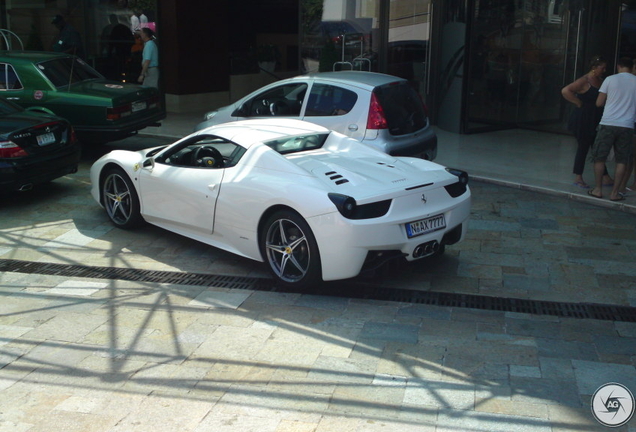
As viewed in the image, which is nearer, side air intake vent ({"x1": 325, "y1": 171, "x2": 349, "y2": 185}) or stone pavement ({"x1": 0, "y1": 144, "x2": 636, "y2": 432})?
stone pavement ({"x1": 0, "y1": 144, "x2": 636, "y2": 432})

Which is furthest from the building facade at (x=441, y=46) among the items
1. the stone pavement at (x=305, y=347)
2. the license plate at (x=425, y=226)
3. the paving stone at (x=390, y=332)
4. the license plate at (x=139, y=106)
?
the paving stone at (x=390, y=332)

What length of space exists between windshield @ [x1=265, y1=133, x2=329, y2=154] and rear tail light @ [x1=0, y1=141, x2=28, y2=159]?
3778 millimetres

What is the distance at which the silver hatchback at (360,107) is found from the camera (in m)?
9.77

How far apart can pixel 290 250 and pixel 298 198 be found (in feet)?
1.67

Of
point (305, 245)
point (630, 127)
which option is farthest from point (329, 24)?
point (305, 245)

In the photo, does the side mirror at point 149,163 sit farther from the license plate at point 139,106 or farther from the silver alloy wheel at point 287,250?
the license plate at point 139,106

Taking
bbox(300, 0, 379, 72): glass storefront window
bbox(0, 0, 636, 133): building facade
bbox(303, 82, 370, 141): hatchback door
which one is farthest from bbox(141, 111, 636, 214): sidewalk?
bbox(303, 82, 370, 141): hatchback door

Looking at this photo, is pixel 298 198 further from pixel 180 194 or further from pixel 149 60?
pixel 149 60

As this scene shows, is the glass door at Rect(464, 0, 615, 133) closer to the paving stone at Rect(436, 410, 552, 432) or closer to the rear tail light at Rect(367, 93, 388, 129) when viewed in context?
the rear tail light at Rect(367, 93, 388, 129)

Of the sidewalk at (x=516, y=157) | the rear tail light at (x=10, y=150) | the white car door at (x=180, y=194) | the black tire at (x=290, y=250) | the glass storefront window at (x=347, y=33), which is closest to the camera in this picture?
the black tire at (x=290, y=250)

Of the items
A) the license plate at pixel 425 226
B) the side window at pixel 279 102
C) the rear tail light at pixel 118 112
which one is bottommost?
the license plate at pixel 425 226

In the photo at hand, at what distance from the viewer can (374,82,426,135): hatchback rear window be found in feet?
32.3

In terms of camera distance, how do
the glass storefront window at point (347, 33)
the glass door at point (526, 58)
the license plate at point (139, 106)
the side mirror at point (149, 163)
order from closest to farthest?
the side mirror at point (149, 163), the license plate at point (139, 106), the glass door at point (526, 58), the glass storefront window at point (347, 33)

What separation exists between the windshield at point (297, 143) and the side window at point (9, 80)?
649 centimetres
